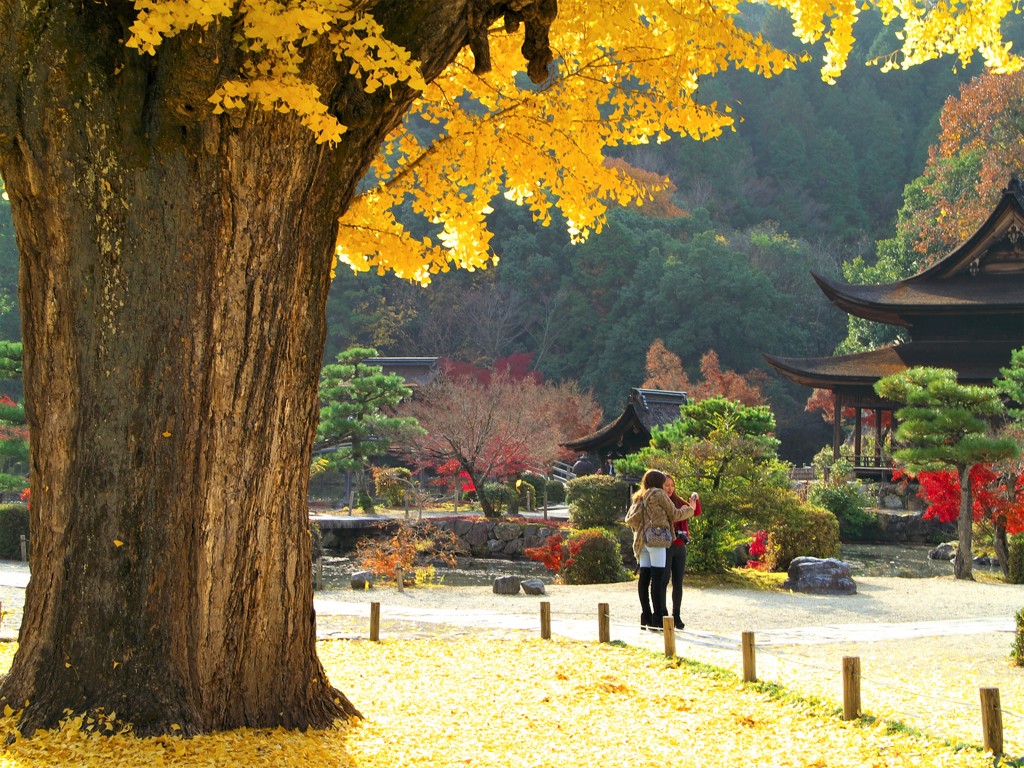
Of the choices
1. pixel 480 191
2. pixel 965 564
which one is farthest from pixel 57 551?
pixel 965 564

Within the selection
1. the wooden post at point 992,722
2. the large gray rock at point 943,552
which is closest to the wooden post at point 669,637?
the wooden post at point 992,722

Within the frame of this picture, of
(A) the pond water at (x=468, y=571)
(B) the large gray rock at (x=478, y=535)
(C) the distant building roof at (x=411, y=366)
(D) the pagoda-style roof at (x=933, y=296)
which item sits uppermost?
(D) the pagoda-style roof at (x=933, y=296)

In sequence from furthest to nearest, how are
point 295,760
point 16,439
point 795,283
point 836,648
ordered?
point 795,283 → point 16,439 → point 836,648 → point 295,760

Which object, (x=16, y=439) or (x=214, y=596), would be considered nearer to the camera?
(x=214, y=596)

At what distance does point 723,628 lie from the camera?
9289 mm

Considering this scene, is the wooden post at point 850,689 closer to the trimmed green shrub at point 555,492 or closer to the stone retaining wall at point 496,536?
the stone retaining wall at point 496,536

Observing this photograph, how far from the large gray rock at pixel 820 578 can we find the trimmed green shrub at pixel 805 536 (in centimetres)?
146

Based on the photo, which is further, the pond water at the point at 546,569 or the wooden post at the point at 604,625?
the pond water at the point at 546,569

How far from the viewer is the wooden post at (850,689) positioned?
213 inches

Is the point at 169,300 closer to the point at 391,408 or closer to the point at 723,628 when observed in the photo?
the point at 723,628

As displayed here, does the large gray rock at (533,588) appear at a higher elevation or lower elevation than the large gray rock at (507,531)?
lower

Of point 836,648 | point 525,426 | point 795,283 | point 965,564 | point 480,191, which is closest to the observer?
point 480,191

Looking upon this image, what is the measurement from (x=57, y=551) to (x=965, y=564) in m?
13.3

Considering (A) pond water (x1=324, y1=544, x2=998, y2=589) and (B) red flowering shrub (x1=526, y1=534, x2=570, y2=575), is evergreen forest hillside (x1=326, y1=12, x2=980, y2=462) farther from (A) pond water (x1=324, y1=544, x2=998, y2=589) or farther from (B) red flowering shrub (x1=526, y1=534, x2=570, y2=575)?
(B) red flowering shrub (x1=526, y1=534, x2=570, y2=575)
